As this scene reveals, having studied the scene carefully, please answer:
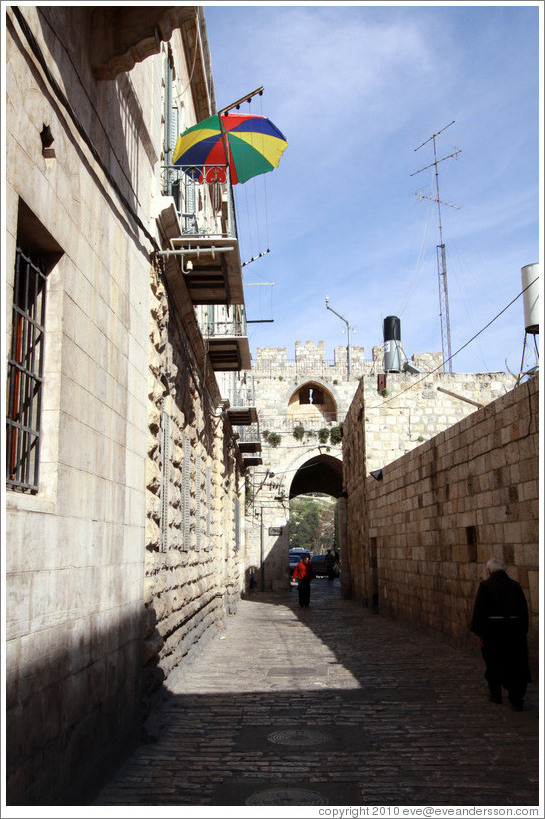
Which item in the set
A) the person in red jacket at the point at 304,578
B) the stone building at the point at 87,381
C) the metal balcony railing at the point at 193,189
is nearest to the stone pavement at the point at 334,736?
the stone building at the point at 87,381

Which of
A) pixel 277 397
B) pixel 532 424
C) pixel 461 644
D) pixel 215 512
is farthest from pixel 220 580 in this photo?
pixel 277 397

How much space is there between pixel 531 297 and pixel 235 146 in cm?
400

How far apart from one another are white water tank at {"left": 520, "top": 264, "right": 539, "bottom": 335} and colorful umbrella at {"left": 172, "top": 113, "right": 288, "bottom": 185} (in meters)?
3.28

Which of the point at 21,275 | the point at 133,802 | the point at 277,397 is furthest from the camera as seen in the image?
the point at 277,397

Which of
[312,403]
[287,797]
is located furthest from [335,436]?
[287,797]

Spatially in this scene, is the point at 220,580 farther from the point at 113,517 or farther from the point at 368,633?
the point at 113,517

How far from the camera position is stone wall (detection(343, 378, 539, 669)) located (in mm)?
8016

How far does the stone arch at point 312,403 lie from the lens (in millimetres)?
32969

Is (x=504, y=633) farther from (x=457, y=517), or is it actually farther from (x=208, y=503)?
(x=208, y=503)

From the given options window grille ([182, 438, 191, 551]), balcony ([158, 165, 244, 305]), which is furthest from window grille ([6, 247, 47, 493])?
window grille ([182, 438, 191, 551])

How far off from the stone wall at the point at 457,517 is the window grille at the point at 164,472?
399 centimetres

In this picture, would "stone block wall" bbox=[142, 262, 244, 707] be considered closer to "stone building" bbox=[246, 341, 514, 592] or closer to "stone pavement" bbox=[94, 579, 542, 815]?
"stone pavement" bbox=[94, 579, 542, 815]

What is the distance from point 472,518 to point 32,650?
25.6ft

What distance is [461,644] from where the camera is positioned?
10.9 metres
